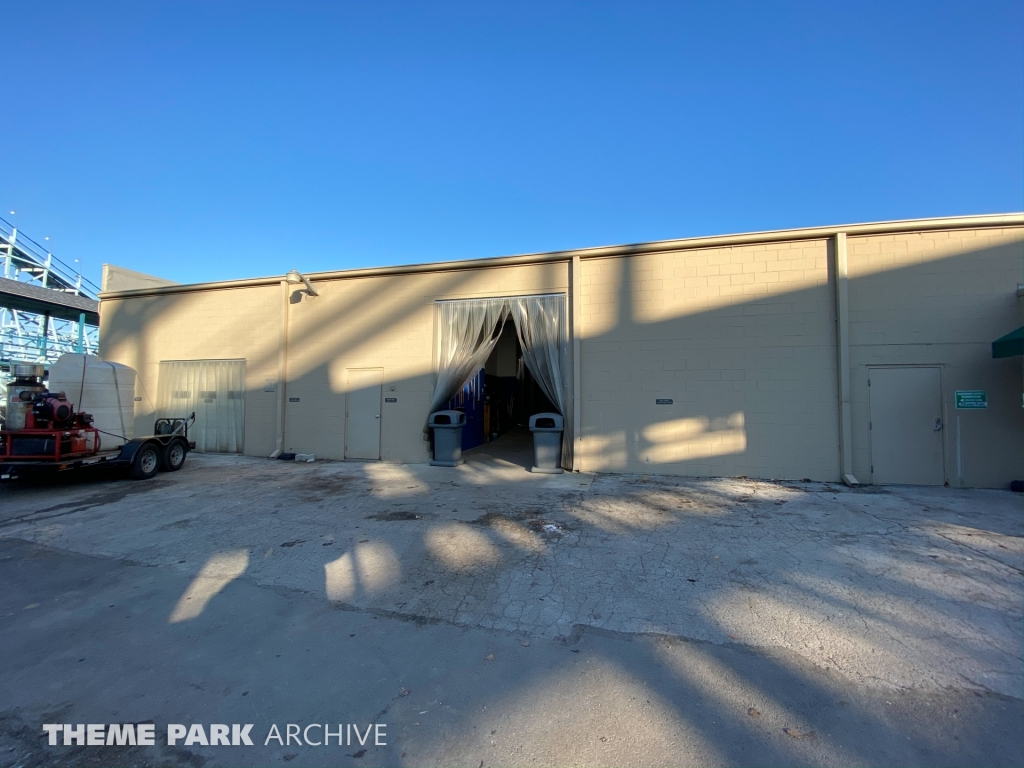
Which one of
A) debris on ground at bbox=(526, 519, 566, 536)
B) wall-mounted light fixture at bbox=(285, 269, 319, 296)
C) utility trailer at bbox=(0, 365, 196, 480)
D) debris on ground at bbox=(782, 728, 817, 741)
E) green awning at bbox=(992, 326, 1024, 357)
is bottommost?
debris on ground at bbox=(782, 728, 817, 741)

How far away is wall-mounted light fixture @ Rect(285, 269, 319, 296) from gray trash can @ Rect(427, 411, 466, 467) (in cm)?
450

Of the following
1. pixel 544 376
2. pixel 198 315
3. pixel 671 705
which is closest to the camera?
pixel 671 705

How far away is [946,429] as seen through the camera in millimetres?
7859

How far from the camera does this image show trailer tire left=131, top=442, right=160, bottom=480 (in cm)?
840

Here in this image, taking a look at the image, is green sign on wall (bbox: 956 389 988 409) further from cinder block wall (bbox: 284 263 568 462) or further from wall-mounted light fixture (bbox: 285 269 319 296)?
wall-mounted light fixture (bbox: 285 269 319 296)

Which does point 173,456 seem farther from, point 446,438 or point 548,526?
point 548,526

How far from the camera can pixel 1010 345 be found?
708 cm

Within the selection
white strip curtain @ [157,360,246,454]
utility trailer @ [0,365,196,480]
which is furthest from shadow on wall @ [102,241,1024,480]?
utility trailer @ [0,365,196,480]

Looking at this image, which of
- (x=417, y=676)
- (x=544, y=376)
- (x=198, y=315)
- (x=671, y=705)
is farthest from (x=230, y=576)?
(x=198, y=315)

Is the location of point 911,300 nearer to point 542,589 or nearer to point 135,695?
point 542,589

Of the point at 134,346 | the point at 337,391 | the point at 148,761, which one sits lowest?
the point at 148,761

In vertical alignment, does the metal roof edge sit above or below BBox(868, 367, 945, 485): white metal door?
above

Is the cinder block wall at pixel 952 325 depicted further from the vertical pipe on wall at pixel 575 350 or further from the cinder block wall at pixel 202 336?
the cinder block wall at pixel 202 336

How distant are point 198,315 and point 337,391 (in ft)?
16.4
